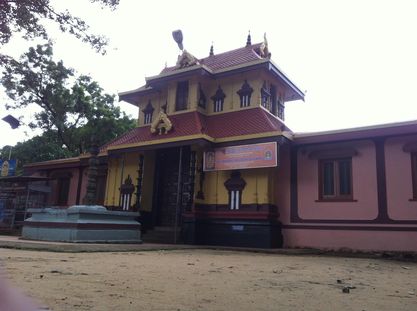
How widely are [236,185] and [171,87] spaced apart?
4.91 m

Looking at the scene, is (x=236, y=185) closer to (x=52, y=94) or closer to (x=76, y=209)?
(x=76, y=209)

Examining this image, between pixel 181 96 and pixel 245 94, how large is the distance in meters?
2.52

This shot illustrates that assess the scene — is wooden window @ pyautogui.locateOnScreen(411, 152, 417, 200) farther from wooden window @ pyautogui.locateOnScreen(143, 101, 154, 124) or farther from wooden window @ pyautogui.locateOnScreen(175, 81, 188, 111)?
wooden window @ pyautogui.locateOnScreen(143, 101, 154, 124)

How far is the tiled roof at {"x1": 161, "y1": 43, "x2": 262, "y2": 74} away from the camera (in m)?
14.6

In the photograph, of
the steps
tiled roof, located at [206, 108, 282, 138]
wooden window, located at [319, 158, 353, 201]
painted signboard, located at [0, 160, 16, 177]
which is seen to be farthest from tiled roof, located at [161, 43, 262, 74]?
painted signboard, located at [0, 160, 16, 177]

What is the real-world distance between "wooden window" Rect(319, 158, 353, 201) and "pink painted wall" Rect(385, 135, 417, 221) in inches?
42.4

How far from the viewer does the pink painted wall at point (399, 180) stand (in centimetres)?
1061

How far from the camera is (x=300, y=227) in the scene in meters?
12.2

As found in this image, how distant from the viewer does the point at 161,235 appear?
13781 millimetres

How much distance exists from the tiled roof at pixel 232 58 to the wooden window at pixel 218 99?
32.5 inches

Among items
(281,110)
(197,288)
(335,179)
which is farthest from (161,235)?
(197,288)

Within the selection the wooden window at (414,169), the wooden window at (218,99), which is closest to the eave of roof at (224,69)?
the wooden window at (218,99)

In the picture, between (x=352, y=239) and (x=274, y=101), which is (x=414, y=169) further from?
(x=274, y=101)

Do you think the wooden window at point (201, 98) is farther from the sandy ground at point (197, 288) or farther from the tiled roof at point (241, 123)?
the sandy ground at point (197, 288)
